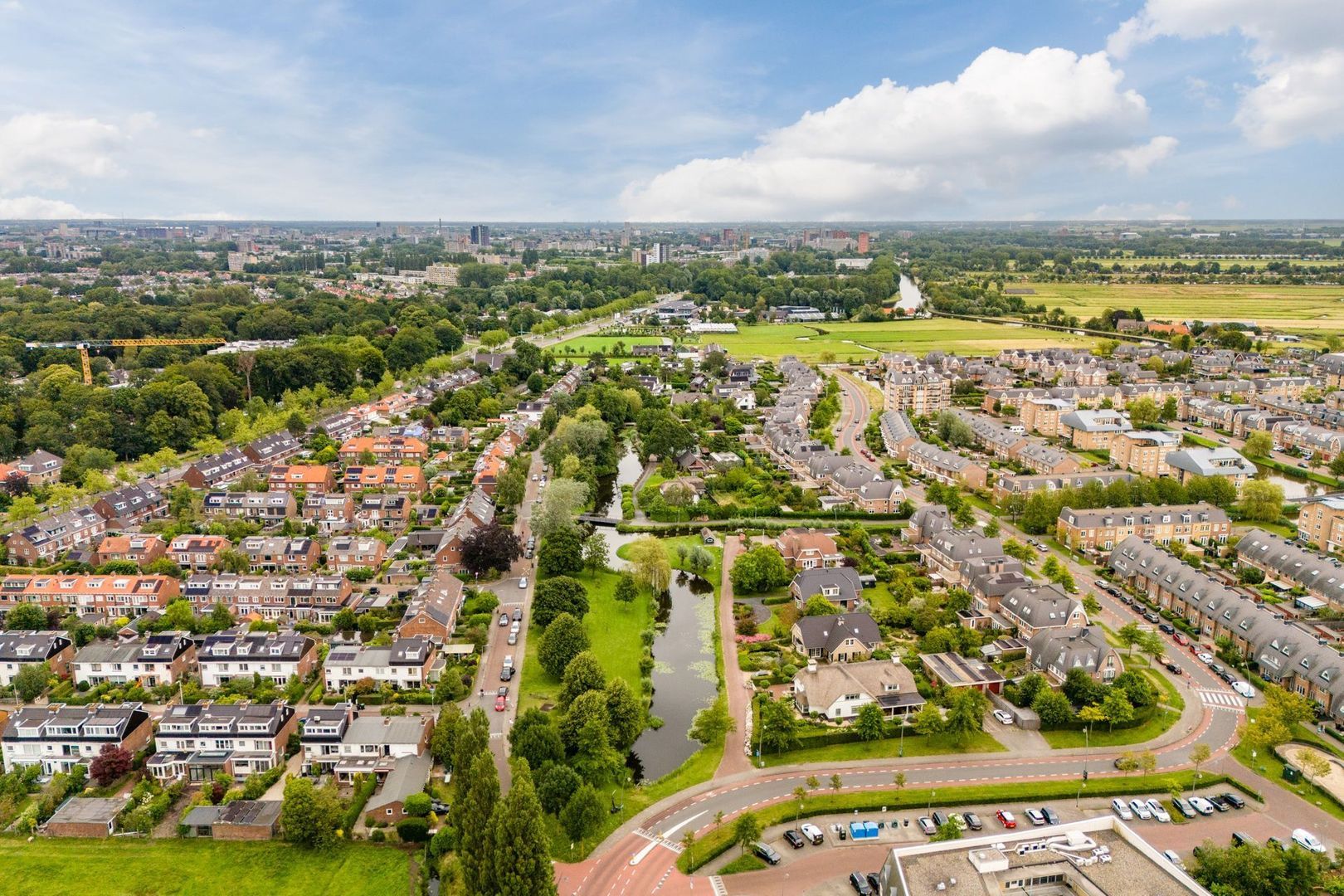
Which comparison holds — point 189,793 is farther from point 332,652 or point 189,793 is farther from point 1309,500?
point 1309,500

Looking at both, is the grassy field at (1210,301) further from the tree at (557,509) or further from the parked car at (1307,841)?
the parked car at (1307,841)

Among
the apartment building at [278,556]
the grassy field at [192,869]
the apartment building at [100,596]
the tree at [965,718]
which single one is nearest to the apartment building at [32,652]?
the apartment building at [100,596]

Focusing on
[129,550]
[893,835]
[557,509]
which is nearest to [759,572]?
[557,509]

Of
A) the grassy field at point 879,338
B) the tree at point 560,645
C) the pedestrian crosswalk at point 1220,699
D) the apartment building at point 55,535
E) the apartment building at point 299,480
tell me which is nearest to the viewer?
the pedestrian crosswalk at point 1220,699

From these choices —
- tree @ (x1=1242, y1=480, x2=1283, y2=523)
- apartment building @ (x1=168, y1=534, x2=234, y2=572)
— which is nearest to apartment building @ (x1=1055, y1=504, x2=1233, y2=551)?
tree @ (x1=1242, y1=480, x2=1283, y2=523)

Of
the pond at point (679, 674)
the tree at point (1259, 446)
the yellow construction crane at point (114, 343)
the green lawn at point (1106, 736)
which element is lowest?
the pond at point (679, 674)

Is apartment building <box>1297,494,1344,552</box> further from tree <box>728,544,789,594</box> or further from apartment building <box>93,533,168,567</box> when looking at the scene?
apartment building <box>93,533,168,567</box>

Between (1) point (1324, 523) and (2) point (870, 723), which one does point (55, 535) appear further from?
(1) point (1324, 523)
